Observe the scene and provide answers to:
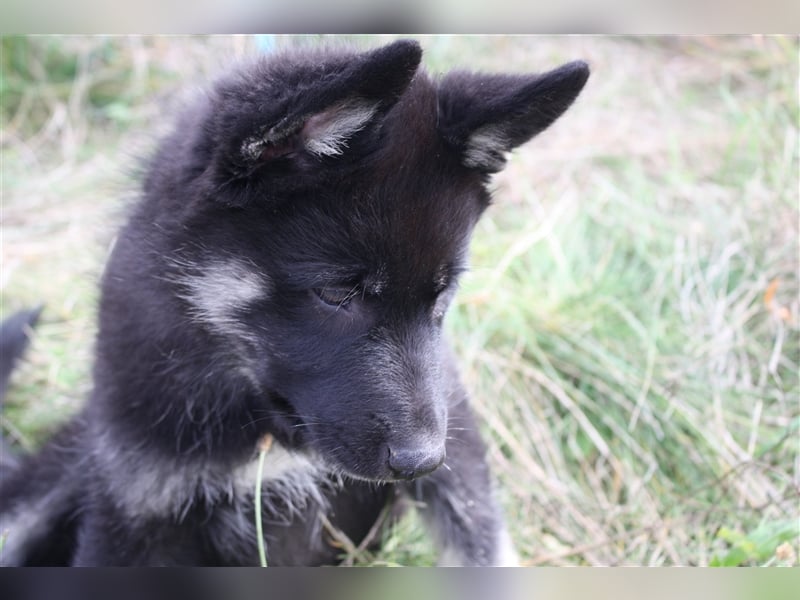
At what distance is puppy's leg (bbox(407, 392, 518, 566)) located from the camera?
10.4 ft

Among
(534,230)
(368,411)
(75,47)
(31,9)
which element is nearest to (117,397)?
(368,411)

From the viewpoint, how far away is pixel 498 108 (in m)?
2.50

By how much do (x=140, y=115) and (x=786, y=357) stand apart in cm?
423

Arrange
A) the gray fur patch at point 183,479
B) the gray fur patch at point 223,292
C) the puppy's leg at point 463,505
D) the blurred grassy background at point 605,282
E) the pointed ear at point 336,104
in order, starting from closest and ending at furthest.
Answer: the pointed ear at point 336,104 < the gray fur patch at point 223,292 < the gray fur patch at point 183,479 < the puppy's leg at point 463,505 < the blurred grassy background at point 605,282

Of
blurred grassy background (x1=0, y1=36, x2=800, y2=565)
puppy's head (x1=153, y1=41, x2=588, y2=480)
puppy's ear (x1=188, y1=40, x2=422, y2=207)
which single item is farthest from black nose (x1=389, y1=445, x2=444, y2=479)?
blurred grassy background (x1=0, y1=36, x2=800, y2=565)

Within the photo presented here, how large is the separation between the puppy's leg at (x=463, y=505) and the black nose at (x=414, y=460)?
0.77 meters

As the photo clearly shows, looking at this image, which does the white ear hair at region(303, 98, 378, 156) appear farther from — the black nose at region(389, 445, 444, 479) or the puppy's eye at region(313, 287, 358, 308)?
the black nose at region(389, 445, 444, 479)

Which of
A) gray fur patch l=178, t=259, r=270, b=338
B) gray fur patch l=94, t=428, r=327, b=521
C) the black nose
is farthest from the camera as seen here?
gray fur patch l=94, t=428, r=327, b=521

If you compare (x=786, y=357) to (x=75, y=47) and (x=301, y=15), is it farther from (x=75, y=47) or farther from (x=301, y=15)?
(x=75, y=47)

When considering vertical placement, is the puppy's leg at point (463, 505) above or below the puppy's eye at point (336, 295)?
below

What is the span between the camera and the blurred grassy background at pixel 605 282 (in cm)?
357

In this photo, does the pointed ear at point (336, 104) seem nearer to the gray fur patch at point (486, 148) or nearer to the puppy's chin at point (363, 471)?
the gray fur patch at point (486, 148)

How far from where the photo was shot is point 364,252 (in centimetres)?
242

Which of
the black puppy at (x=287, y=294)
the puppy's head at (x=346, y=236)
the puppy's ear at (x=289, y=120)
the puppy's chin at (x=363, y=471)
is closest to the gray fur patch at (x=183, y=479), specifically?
the black puppy at (x=287, y=294)
